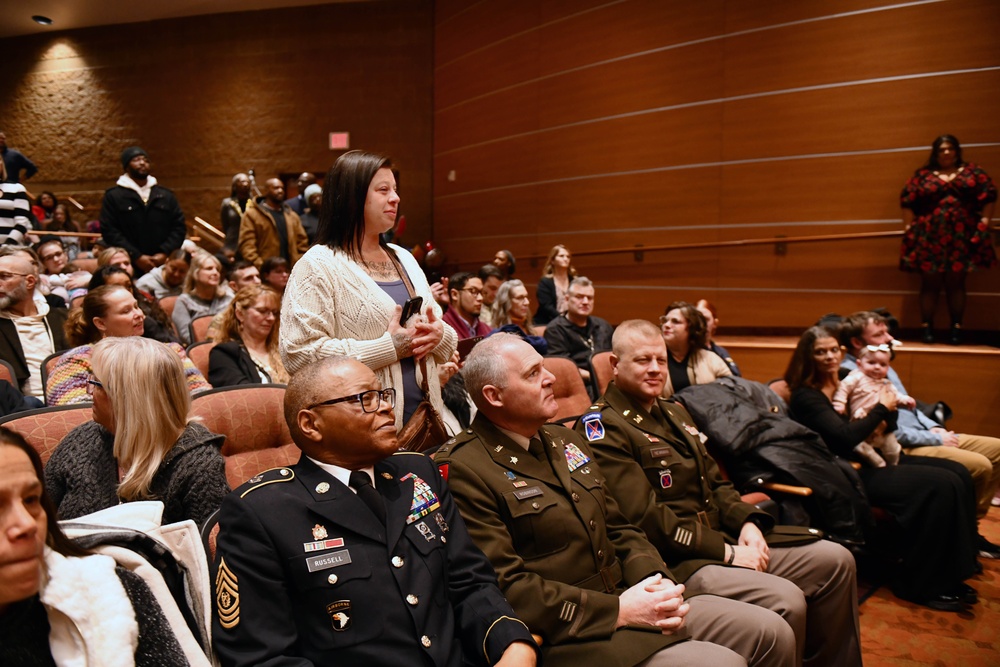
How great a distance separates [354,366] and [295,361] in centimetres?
41

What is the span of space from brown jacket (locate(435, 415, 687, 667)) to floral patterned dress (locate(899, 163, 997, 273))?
14.6 ft

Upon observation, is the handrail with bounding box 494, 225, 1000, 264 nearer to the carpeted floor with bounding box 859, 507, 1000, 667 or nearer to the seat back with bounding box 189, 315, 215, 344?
the carpeted floor with bounding box 859, 507, 1000, 667

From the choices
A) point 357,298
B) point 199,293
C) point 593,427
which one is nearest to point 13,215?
point 199,293

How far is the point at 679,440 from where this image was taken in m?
2.41

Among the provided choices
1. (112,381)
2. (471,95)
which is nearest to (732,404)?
(112,381)

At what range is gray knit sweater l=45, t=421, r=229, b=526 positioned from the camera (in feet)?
5.09

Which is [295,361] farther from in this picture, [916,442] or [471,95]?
[471,95]

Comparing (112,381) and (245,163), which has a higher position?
(245,163)

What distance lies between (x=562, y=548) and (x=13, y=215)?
449cm

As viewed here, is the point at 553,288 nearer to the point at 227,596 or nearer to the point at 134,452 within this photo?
the point at 134,452

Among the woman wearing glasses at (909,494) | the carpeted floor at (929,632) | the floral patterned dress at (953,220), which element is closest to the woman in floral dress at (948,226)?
the floral patterned dress at (953,220)

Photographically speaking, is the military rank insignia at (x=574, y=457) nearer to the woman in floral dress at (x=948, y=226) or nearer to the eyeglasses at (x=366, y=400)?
the eyeglasses at (x=366, y=400)

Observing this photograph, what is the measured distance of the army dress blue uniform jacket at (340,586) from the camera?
1.22m

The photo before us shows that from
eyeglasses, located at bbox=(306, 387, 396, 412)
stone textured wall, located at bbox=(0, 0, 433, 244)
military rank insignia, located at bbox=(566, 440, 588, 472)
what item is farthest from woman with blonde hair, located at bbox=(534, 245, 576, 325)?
stone textured wall, located at bbox=(0, 0, 433, 244)
